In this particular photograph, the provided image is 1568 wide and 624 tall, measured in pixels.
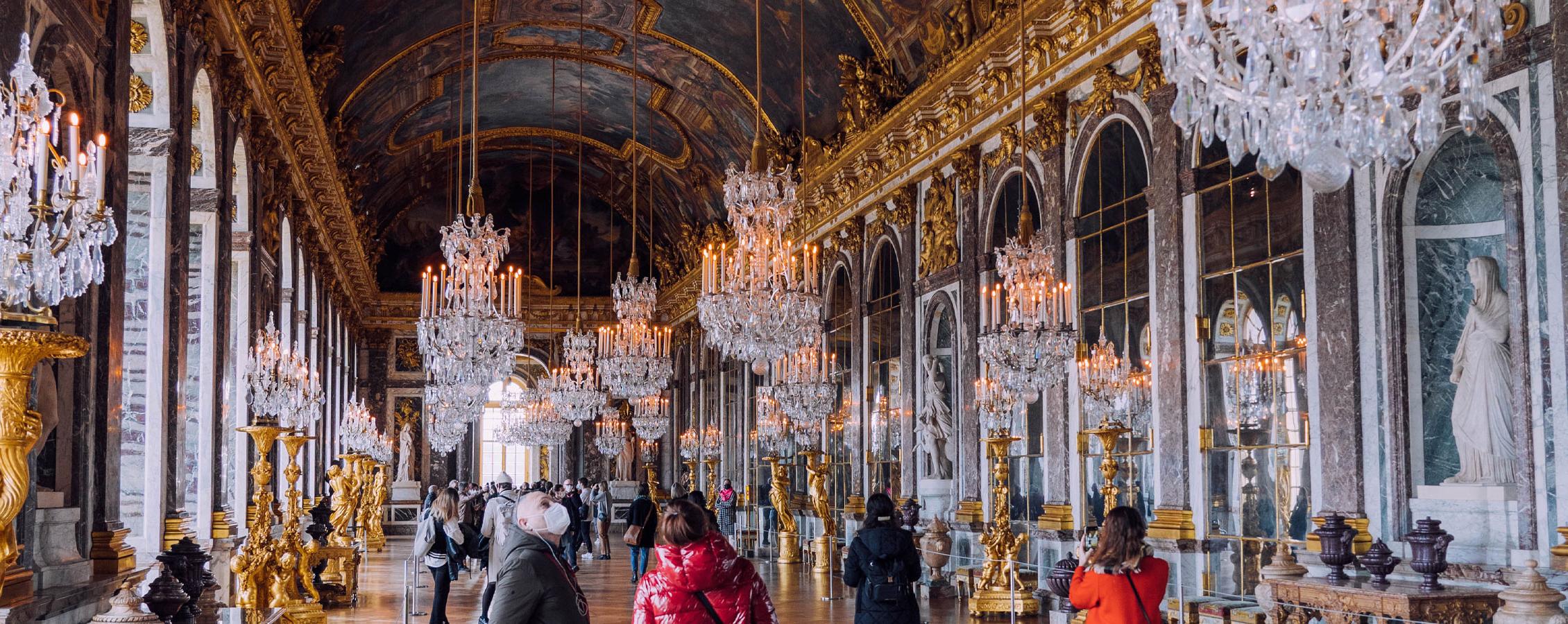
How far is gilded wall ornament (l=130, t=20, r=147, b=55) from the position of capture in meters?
10.6

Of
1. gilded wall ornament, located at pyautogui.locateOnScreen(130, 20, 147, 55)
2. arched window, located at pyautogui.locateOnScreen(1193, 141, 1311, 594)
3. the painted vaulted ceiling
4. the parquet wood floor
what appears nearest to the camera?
arched window, located at pyautogui.locateOnScreen(1193, 141, 1311, 594)

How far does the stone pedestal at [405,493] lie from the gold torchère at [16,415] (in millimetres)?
33471

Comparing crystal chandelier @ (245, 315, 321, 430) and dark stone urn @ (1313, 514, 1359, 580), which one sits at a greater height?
crystal chandelier @ (245, 315, 321, 430)

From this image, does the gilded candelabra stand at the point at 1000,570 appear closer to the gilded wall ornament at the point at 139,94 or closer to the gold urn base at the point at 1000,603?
the gold urn base at the point at 1000,603

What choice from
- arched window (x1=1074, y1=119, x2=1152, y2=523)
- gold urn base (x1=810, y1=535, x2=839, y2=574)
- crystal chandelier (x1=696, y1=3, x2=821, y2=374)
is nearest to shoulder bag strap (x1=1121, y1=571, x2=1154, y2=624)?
crystal chandelier (x1=696, y1=3, x2=821, y2=374)

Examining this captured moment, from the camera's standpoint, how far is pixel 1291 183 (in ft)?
34.3

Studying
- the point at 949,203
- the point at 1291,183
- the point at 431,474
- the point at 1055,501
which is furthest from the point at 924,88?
the point at 431,474

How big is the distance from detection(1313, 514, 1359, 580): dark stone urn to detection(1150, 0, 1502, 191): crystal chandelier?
4337 mm

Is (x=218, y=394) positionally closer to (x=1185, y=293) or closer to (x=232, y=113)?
(x=232, y=113)

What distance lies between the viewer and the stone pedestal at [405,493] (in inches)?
1467

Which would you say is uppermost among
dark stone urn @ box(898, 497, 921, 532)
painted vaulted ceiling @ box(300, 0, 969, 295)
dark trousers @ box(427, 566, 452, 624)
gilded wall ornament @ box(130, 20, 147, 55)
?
painted vaulted ceiling @ box(300, 0, 969, 295)

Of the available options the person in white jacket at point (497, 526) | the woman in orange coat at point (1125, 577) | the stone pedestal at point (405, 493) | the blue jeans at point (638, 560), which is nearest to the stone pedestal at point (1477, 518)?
the woman in orange coat at point (1125, 577)

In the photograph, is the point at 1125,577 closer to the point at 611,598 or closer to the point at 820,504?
the point at 611,598

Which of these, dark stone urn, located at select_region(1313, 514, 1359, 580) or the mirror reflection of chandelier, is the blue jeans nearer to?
the mirror reflection of chandelier
